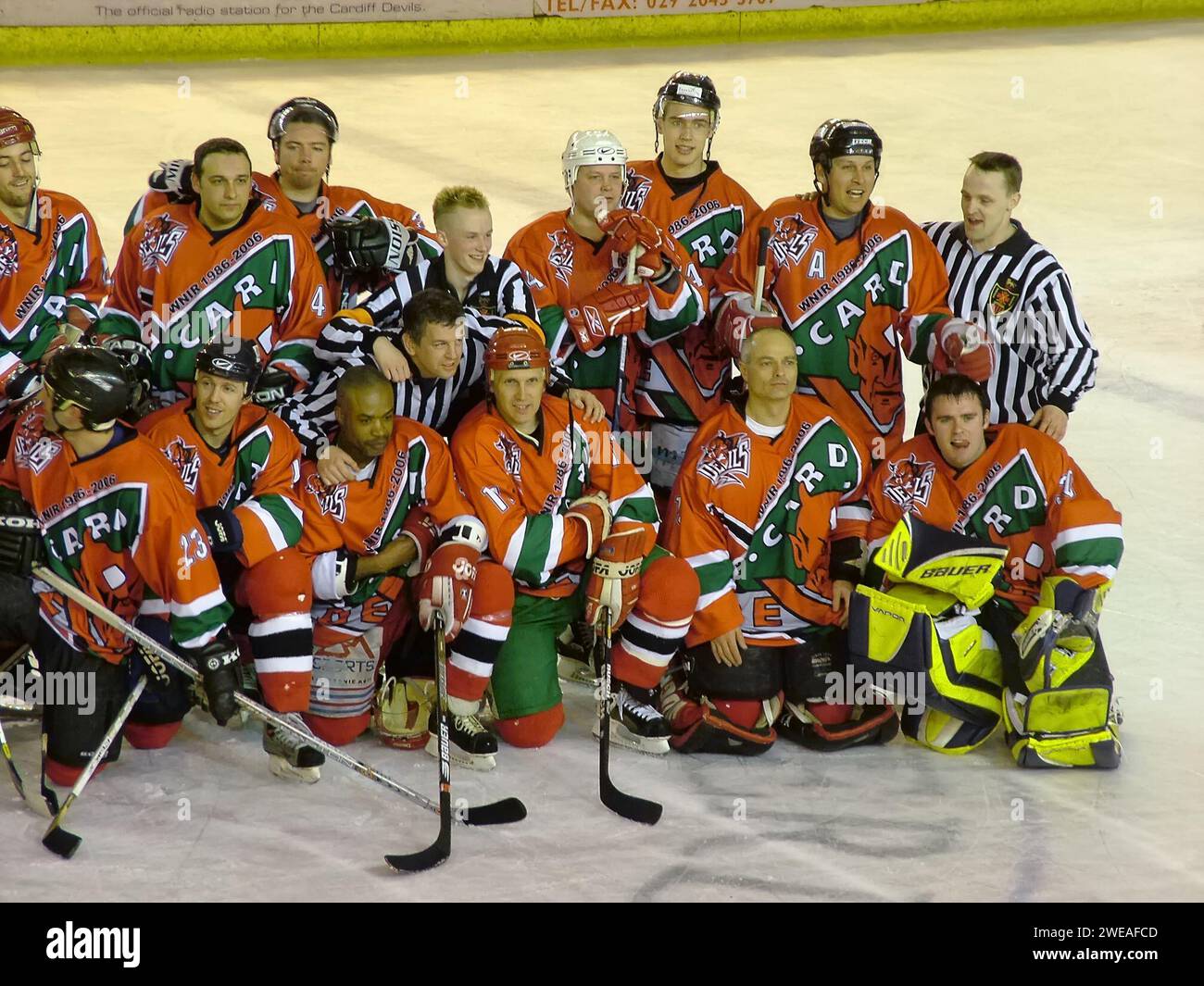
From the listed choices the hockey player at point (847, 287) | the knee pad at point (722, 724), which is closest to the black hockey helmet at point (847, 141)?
the hockey player at point (847, 287)

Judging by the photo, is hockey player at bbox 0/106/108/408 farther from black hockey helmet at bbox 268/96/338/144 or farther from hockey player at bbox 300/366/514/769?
hockey player at bbox 300/366/514/769

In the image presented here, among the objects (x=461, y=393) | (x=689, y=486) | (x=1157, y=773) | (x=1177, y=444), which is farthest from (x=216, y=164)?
(x=1177, y=444)

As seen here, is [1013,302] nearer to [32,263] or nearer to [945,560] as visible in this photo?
[945,560]

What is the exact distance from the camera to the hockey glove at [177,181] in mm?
4305

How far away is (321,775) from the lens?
369cm

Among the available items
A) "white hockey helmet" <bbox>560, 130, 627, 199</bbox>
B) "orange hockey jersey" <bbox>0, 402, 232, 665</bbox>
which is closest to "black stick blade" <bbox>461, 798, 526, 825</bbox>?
"orange hockey jersey" <bbox>0, 402, 232, 665</bbox>

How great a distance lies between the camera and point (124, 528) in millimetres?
3445

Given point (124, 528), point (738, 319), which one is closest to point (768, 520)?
point (738, 319)

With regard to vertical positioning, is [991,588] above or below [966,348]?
below

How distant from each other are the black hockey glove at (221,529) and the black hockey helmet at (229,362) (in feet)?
0.98

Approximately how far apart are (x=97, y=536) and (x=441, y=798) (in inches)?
35.7

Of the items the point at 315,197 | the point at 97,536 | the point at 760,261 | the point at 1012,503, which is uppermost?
the point at 315,197

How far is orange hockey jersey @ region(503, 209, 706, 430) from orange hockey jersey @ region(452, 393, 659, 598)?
373 millimetres
